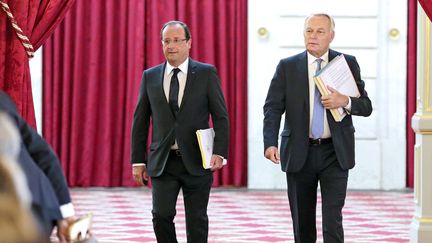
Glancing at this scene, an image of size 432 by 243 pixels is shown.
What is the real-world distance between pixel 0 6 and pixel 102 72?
541 cm

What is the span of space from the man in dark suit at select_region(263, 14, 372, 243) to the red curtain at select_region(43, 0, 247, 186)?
5.48 metres

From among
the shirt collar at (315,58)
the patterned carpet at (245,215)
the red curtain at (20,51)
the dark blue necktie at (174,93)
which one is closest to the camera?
the dark blue necktie at (174,93)

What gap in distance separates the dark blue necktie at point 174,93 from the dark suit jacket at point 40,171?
2.24 meters

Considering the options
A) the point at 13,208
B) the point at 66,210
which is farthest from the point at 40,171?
the point at 13,208

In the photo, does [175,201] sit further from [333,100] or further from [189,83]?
[333,100]

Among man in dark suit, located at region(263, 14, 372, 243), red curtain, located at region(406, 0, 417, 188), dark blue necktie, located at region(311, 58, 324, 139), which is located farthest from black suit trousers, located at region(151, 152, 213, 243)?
red curtain, located at region(406, 0, 417, 188)

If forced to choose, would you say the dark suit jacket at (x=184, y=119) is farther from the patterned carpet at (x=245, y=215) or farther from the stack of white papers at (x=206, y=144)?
the patterned carpet at (x=245, y=215)

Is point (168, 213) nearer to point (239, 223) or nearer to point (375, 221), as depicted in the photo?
point (239, 223)

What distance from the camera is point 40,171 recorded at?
12.1 ft

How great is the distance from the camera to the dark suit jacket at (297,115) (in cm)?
607

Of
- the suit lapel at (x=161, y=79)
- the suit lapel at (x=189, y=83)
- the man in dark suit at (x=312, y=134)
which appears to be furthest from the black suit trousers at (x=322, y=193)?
the suit lapel at (x=161, y=79)

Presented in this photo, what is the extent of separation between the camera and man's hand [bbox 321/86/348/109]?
598 centimetres

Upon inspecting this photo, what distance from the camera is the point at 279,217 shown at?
9.45 meters

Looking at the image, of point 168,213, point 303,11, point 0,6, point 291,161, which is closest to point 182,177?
point 168,213
